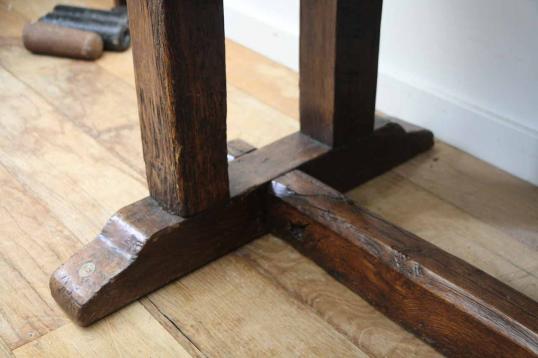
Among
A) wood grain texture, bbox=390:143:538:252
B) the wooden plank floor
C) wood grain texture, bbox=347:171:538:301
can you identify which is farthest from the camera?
wood grain texture, bbox=390:143:538:252

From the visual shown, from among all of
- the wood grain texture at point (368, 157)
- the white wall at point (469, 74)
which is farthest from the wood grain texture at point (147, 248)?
the white wall at point (469, 74)

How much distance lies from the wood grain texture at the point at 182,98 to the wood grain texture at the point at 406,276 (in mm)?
140

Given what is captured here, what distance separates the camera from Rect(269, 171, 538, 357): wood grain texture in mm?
879

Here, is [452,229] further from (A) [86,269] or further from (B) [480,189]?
(A) [86,269]

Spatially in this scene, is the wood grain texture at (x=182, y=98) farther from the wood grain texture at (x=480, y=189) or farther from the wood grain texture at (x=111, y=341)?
the wood grain texture at (x=480, y=189)

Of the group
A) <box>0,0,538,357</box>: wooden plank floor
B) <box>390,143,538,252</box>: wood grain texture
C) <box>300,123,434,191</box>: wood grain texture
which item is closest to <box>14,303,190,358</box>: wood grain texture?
<box>0,0,538,357</box>: wooden plank floor

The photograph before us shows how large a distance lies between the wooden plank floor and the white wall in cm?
5

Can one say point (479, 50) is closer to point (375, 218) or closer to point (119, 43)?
point (375, 218)

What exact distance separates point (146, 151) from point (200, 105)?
123 millimetres

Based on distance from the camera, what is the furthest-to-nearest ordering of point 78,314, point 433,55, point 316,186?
1. point 433,55
2. point 316,186
3. point 78,314

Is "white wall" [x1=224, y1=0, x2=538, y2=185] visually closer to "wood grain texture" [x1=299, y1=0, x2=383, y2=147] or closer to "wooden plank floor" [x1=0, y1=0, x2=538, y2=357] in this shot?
"wooden plank floor" [x1=0, y1=0, x2=538, y2=357]

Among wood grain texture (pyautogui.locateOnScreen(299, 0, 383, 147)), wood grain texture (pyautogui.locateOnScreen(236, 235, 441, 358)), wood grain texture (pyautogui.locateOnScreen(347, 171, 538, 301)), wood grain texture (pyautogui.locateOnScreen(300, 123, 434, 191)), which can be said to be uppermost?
wood grain texture (pyautogui.locateOnScreen(299, 0, 383, 147))

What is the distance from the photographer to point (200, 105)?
101 cm

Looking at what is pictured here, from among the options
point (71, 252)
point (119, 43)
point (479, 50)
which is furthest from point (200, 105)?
point (119, 43)
